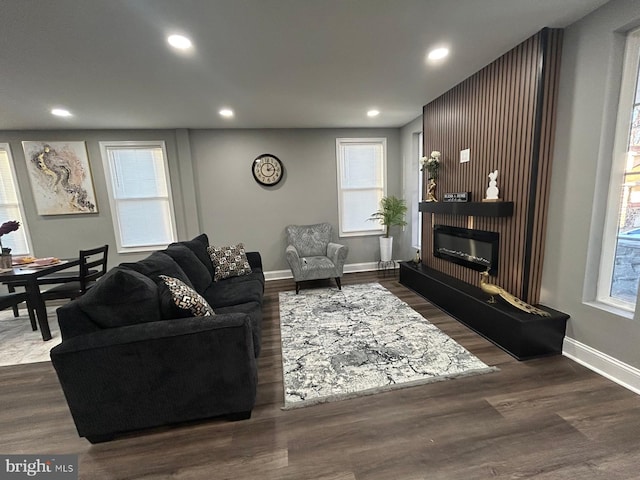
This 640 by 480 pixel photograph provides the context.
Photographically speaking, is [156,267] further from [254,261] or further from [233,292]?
[254,261]

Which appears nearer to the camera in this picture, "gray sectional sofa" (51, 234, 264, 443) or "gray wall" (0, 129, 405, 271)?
"gray sectional sofa" (51, 234, 264, 443)

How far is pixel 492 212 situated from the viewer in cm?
248

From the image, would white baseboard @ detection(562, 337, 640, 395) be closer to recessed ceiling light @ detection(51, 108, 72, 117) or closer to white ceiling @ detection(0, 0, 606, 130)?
white ceiling @ detection(0, 0, 606, 130)

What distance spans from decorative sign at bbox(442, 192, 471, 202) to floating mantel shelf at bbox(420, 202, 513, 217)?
0.22 feet

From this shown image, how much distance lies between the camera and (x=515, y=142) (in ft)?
7.68

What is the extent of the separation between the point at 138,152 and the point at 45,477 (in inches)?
165

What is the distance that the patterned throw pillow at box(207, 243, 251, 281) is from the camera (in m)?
3.17

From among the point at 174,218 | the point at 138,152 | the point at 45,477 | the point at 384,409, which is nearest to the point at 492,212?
the point at 384,409

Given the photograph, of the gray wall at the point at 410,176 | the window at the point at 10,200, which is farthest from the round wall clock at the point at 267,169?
the window at the point at 10,200

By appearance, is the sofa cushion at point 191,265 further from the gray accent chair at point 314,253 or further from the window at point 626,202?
the window at point 626,202

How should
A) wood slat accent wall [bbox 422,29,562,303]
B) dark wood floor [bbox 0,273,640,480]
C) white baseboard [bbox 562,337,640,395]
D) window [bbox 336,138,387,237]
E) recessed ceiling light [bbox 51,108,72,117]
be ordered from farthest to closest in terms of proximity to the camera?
1. window [bbox 336,138,387,237]
2. recessed ceiling light [bbox 51,108,72,117]
3. wood slat accent wall [bbox 422,29,562,303]
4. white baseboard [bbox 562,337,640,395]
5. dark wood floor [bbox 0,273,640,480]

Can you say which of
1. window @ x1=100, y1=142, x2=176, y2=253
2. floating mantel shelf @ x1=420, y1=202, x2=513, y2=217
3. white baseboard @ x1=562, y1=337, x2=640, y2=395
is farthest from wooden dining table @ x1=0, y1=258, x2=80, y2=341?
white baseboard @ x1=562, y1=337, x2=640, y2=395

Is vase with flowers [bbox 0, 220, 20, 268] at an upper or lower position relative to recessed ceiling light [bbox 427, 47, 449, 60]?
lower

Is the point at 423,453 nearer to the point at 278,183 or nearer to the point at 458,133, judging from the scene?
the point at 458,133
